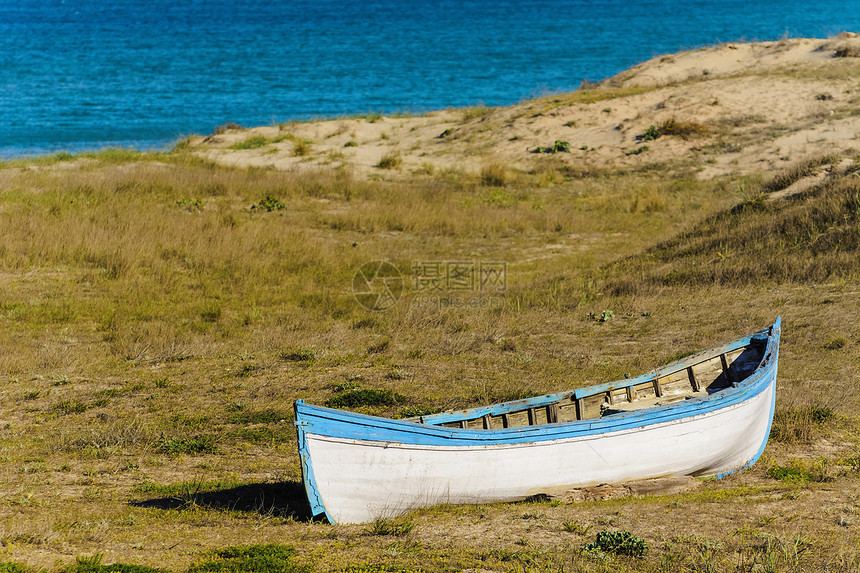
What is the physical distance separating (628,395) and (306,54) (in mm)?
67332

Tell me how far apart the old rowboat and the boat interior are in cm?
2

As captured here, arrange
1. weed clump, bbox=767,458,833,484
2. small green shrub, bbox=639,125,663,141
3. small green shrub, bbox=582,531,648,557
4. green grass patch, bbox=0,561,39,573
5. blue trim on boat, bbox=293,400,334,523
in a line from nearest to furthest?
1. green grass patch, bbox=0,561,39,573
2. small green shrub, bbox=582,531,648,557
3. blue trim on boat, bbox=293,400,334,523
4. weed clump, bbox=767,458,833,484
5. small green shrub, bbox=639,125,663,141

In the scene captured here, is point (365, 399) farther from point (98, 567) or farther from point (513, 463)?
point (98, 567)

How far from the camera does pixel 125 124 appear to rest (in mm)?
44125

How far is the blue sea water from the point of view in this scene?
46.9 meters

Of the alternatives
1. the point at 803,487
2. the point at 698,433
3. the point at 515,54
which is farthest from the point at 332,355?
the point at 515,54

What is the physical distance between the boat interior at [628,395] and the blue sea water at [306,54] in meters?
32.1

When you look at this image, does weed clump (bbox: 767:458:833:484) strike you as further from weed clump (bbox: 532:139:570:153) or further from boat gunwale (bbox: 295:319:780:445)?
weed clump (bbox: 532:139:570:153)

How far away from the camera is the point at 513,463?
25.2ft

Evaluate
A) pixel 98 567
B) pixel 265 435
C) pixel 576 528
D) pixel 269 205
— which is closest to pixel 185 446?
pixel 265 435

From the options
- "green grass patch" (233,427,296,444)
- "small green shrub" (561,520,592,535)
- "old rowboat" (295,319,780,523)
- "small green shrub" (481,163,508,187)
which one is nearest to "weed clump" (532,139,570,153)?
"small green shrub" (481,163,508,187)

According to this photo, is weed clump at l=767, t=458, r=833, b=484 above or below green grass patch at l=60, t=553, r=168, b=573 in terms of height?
below

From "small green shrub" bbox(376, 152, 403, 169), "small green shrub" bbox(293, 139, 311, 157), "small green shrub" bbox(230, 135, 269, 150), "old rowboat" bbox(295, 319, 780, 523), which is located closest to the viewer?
"old rowboat" bbox(295, 319, 780, 523)

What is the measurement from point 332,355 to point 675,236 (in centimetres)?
1157
